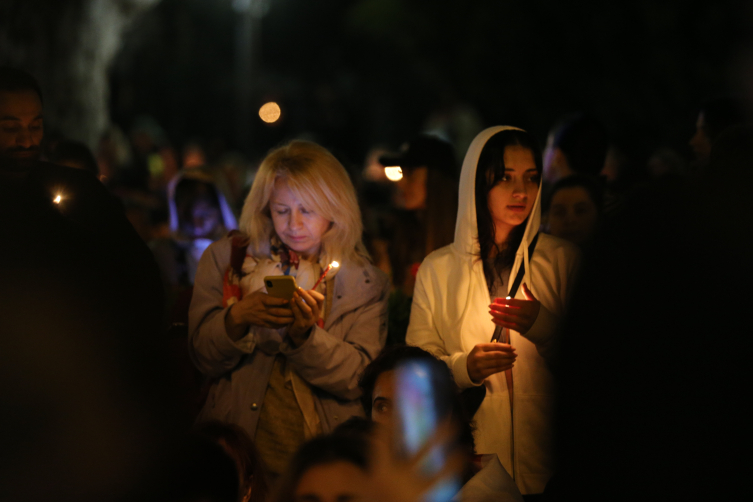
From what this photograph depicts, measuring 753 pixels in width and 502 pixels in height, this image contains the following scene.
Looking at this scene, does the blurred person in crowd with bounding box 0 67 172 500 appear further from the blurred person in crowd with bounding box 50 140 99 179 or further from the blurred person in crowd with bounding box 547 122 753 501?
the blurred person in crowd with bounding box 50 140 99 179

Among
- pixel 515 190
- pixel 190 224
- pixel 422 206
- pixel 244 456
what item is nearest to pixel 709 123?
pixel 422 206

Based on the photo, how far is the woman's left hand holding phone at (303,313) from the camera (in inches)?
126

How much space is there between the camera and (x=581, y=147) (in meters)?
5.46

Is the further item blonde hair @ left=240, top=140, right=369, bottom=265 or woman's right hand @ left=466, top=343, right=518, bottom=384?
blonde hair @ left=240, top=140, right=369, bottom=265

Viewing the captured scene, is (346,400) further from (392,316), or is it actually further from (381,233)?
(381,233)

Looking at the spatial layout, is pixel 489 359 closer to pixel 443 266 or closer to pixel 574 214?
pixel 443 266

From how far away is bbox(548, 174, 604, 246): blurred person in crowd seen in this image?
467 cm

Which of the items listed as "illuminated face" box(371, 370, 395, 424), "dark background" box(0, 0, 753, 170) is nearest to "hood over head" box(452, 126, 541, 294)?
"illuminated face" box(371, 370, 395, 424)

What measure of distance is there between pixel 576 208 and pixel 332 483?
3.21m

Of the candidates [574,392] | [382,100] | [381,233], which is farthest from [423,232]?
[382,100]

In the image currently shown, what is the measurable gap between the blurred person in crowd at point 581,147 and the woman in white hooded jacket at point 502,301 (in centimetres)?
198

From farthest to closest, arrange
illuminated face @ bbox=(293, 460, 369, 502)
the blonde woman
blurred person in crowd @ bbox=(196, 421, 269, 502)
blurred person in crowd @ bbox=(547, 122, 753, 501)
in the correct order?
the blonde woman → blurred person in crowd @ bbox=(196, 421, 269, 502) → illuminated face @ bbox=(293, 460, 369, 502) → blurred person in crowd @ bbox=(547, 122, 753, 501)

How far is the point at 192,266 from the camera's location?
5625mm

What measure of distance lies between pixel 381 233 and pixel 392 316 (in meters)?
2.19
